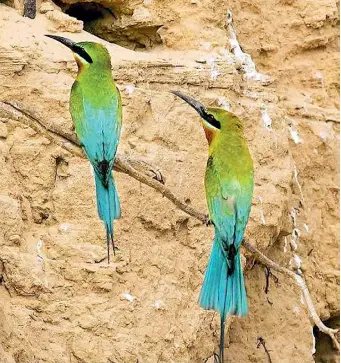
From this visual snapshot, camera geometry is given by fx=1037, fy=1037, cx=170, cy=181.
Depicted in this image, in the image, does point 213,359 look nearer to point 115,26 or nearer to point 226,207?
point 226,207

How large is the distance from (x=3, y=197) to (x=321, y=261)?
59.8 inches

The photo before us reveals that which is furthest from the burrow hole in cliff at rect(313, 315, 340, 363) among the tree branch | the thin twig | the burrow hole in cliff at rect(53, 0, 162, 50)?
the tree branch

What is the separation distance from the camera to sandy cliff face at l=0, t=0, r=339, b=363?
3420mm

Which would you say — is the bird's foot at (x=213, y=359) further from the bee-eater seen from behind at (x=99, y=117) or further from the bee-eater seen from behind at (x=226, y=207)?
the bee-eater seen from behind at (x=99, y=117)

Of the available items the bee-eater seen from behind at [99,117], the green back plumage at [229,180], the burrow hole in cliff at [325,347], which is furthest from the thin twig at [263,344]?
the bee-eater seen from behind at [99,117]

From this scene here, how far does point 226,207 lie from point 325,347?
1815mm

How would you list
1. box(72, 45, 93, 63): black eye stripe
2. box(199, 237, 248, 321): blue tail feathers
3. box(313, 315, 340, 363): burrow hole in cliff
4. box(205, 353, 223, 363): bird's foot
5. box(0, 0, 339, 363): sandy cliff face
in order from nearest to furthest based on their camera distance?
box(199, 237, 248, 321): blue tail feathers → box(72, 45, 93, 63): black eye stripe → box(0, 0, 339, 363): sandy cliff face → box(205, 353, 223, 363): bird's foot → box(313, 315, 340, 363): burrow hole in cliff

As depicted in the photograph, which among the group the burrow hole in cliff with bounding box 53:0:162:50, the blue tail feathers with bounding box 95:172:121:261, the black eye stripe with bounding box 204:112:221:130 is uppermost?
the burrow hole in cliff with bounding box 53:0:162:50

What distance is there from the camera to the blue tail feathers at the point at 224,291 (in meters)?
2.71

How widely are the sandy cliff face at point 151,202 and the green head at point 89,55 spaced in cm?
28

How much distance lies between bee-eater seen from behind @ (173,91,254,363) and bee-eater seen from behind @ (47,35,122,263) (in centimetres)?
24

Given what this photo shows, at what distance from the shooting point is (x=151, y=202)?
3598 millimetres

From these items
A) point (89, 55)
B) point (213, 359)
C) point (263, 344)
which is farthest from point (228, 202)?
point (263, 344)

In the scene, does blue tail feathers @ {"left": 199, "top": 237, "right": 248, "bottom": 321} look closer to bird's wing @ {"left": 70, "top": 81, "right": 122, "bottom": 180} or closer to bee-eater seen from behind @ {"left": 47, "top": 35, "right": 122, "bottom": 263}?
bee-eater seen from behind @ {"left": 47, "top": 35, "right": 122, "bottom": 263}
